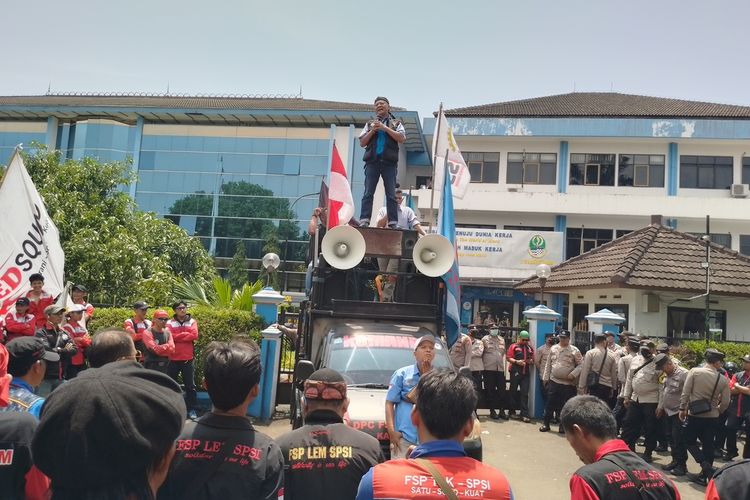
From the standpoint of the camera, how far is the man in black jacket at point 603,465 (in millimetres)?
2828

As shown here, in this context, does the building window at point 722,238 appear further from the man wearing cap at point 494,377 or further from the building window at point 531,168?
the man wearing cap at point 494,377

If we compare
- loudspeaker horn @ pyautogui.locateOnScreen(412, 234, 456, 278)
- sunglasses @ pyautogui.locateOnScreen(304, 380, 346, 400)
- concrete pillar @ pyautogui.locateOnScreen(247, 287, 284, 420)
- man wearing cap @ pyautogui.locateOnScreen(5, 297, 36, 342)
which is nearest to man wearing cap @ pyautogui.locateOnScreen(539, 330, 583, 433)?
loudspeaker horn @ pyautogui.locateOnScreen(412, 234, 456, 278)

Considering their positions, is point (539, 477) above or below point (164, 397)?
below

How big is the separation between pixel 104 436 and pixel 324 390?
169 cm

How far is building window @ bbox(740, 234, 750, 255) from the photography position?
28672 mm

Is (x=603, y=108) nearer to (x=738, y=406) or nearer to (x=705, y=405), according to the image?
(x=738, y=406)

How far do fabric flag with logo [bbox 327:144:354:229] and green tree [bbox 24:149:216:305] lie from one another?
8.94 m

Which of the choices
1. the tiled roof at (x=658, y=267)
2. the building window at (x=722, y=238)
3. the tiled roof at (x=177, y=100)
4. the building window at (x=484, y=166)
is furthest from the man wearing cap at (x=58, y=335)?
the tiled roof at (x=177, y=100)

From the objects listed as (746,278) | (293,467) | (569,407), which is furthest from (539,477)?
(746,278)

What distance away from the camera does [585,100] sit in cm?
3653

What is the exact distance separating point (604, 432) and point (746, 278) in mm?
15908

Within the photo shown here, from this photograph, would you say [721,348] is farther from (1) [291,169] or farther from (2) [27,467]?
(1) [291,169]

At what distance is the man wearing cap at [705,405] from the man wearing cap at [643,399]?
0.97 meters

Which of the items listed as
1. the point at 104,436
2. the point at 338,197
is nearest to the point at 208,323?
the point at 338,197
